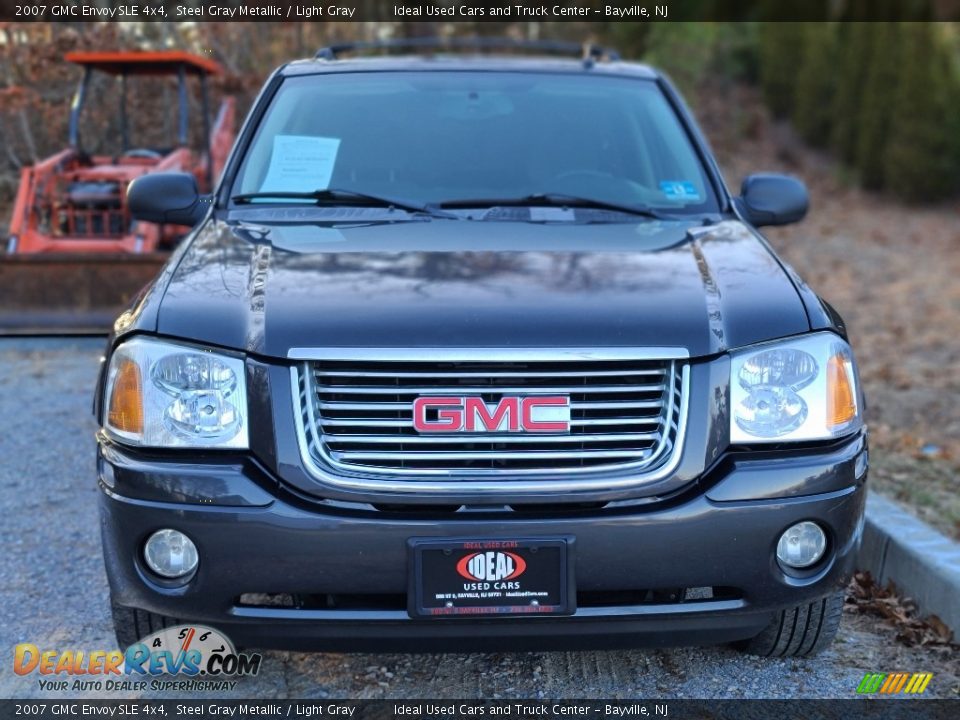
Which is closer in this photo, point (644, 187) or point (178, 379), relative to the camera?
point (178, 379)

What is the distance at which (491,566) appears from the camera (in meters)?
2.46

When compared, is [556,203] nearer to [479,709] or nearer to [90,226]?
[479,709]

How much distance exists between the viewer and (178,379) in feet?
8.48

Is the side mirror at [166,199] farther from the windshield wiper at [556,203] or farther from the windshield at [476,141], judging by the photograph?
the windshield wiper at [556,203]

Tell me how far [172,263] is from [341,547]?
110 centimetres

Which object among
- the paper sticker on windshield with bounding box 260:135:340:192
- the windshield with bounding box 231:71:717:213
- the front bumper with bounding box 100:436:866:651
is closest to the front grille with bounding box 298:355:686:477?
the front bumper with bounding box 100:436:866:651

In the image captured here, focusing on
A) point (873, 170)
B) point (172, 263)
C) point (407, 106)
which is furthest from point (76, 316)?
point (873, 170)

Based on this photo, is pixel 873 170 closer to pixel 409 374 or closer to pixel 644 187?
pixel 644 187

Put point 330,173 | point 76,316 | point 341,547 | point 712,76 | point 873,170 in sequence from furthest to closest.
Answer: point 712,76 → point 873,170 → point 76,316 → point 330,173 → point 341,547

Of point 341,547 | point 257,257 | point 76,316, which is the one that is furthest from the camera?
point 76,316

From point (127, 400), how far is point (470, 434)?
2.71 feet

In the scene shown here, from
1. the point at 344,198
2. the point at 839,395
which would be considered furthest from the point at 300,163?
the point at 839,395

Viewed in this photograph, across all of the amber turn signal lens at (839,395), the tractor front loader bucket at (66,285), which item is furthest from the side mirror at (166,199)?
the tractor front loader bucket at (66,285)

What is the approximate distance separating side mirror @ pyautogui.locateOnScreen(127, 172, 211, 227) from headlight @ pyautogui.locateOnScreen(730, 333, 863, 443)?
2047 mm
